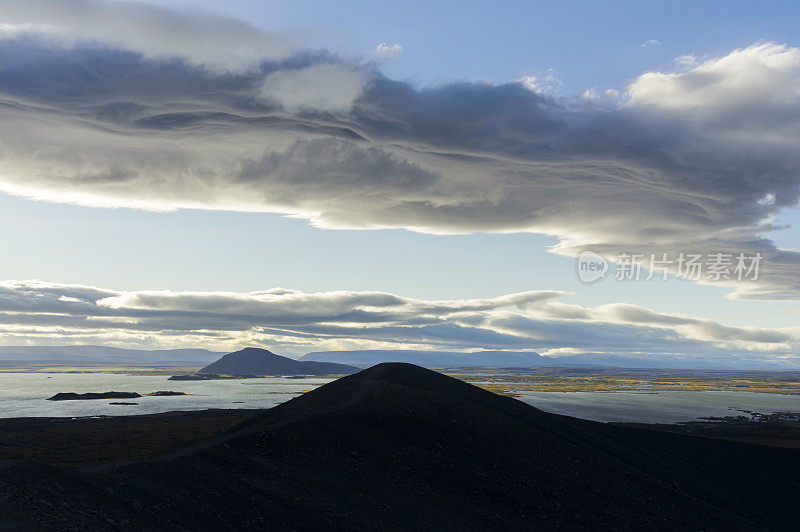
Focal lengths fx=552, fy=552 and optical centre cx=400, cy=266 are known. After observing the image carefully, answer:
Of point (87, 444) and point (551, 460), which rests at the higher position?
point (551, 460)

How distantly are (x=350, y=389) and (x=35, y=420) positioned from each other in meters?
97.2

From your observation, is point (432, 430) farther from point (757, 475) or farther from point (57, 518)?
point (757, 475)

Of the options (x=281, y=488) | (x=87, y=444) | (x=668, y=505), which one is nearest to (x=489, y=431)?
(x=668, y=505)

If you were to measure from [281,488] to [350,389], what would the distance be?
127 feet

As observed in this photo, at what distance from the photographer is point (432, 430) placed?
67.1 m

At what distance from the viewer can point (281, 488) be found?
157 feet

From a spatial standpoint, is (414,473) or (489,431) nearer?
(414,473)

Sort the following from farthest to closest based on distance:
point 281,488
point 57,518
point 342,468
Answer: point 342,468, point 281,488, point 57,518

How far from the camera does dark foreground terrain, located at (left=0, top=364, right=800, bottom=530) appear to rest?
39188 millimetres

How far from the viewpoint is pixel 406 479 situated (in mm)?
54312

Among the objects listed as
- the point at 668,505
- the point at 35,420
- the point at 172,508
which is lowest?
the point at 35,420

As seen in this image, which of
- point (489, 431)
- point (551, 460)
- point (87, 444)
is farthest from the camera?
point (87, 444)

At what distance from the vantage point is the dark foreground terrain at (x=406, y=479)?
1543 inches

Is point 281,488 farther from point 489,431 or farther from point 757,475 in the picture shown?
point 757,475
